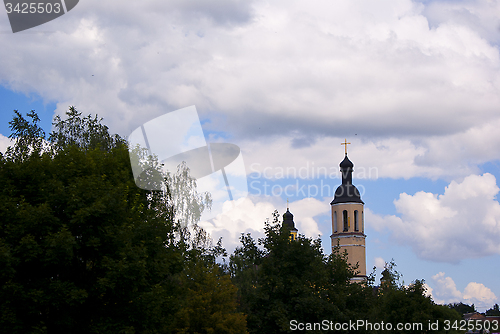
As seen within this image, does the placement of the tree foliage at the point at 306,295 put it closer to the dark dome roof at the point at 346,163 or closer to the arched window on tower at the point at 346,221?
the arched window on tower at the point at 346,221

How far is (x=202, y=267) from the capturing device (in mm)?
35719

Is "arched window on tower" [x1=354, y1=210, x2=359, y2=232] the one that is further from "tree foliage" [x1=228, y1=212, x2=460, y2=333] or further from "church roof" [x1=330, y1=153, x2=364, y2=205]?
"tree foliage" [x1=228, y1=212, x2=460, y2=333]

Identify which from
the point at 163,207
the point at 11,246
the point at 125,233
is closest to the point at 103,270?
the point at 125,233

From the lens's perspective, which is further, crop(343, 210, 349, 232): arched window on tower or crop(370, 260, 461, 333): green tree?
crop(343, 210, 349, 232): arched window on tower

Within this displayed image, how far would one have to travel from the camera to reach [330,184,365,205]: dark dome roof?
114 meters

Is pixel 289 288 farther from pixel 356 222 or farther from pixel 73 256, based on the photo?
pixel 356 222

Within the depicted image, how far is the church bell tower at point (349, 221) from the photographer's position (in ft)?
366

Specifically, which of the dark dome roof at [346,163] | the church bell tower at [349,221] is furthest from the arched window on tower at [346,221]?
the dark dome roof at [346,163]

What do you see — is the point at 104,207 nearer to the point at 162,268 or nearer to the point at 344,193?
the point at 162,268

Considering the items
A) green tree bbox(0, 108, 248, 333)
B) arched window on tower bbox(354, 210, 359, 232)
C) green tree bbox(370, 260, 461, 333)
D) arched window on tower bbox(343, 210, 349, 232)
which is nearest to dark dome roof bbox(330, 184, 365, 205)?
arched window on tower bbox(354, 210, 359, 232)

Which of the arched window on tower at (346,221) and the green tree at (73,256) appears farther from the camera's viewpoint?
the arched window on tower at (346,221)

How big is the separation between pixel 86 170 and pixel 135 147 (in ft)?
39.4

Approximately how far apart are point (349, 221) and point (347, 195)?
17.2 ft

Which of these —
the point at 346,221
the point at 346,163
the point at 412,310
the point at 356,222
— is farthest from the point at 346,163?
the point at 412,310
